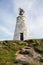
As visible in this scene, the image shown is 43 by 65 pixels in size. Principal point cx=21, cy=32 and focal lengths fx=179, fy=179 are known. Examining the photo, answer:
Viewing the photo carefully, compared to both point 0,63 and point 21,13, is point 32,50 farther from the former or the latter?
point 21,13

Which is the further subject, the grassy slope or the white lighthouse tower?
the white lighthouse tower

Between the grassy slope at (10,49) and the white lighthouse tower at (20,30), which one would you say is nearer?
the grassy slope at (10,49)

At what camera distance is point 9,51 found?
23781 mm

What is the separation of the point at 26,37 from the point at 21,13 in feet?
20.3

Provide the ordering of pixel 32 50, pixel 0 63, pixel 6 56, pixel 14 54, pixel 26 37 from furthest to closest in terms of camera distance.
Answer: pixel 26 37
pixel 32 50
pixel 14 54
pixel 6 56
pixel 0 63

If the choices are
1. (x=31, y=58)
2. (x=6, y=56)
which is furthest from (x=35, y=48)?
(x=6, y=56)

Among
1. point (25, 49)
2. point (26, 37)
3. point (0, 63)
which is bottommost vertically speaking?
point (0, 63)

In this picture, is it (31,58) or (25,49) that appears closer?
(31,58)

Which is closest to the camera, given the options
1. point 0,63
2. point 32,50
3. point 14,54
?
point 0,63

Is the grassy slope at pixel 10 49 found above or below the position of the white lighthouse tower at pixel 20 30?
below

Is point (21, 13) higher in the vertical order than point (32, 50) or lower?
higher

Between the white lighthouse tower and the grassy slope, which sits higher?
the white lighthouse tower

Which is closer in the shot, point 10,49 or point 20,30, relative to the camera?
point 10,49

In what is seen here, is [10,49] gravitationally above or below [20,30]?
below
